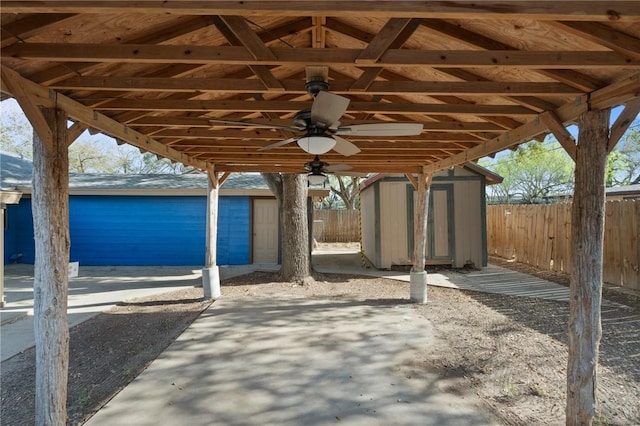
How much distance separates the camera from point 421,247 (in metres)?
7.01

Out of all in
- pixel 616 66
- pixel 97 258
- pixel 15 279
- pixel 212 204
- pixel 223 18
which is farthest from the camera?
pixel 97 258

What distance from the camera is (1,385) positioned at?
3512 millimetres

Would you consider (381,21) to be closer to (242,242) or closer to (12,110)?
(242,242)

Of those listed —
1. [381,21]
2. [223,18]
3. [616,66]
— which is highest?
[381,21]

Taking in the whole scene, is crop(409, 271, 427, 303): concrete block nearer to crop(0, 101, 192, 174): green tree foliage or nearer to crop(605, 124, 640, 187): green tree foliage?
crop(0, 101, 192, 174): green tree foliage

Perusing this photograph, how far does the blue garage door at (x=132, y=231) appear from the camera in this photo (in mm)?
11375

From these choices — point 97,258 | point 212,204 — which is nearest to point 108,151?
point 97,258

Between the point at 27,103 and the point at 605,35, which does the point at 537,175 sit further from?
the point at 27,103

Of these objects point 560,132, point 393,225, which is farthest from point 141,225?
point 560,132

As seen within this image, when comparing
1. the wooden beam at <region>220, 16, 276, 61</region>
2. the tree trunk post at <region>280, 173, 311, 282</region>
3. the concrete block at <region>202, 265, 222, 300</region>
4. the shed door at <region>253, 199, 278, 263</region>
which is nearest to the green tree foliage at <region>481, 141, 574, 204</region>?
the shed door at <region>253, 199, 278, 263</region>

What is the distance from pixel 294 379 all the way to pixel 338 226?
16.3 meters

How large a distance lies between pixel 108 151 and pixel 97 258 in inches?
849

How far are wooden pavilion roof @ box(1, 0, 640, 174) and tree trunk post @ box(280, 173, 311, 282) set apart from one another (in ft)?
15.0

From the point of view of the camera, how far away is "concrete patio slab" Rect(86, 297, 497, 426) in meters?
2.98
